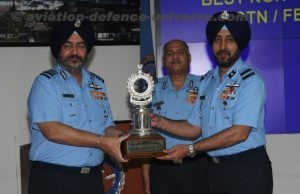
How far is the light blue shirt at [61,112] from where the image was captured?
289 centimetres

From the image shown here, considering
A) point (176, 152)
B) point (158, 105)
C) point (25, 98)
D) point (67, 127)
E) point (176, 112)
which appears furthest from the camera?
point (25, 98)

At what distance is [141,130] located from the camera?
302 cm

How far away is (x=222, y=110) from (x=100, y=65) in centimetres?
219

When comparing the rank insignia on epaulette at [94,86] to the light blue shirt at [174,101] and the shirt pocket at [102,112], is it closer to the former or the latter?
the shirt pocket at [102,112]

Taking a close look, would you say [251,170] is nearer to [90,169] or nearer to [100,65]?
[90,169]

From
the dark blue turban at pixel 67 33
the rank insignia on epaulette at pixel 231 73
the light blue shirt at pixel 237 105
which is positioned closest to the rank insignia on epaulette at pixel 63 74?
the dark blue turban at pixel 67 33

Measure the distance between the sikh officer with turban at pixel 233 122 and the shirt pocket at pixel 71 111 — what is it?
2.04 feet

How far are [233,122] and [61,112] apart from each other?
1.02m

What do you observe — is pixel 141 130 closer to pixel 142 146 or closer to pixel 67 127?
pixel 142 146

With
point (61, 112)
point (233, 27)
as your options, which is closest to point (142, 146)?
point (61, 112)

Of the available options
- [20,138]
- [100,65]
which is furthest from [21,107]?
[100,65]

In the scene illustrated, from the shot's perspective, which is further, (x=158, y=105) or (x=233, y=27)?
(x=158, y=105)

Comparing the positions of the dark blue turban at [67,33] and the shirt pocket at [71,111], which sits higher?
the dark blue turban at [67,33]

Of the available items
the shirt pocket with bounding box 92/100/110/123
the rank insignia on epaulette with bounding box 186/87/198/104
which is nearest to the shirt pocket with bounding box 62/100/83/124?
the shirt pocket with bounding box 92/100/110/123
